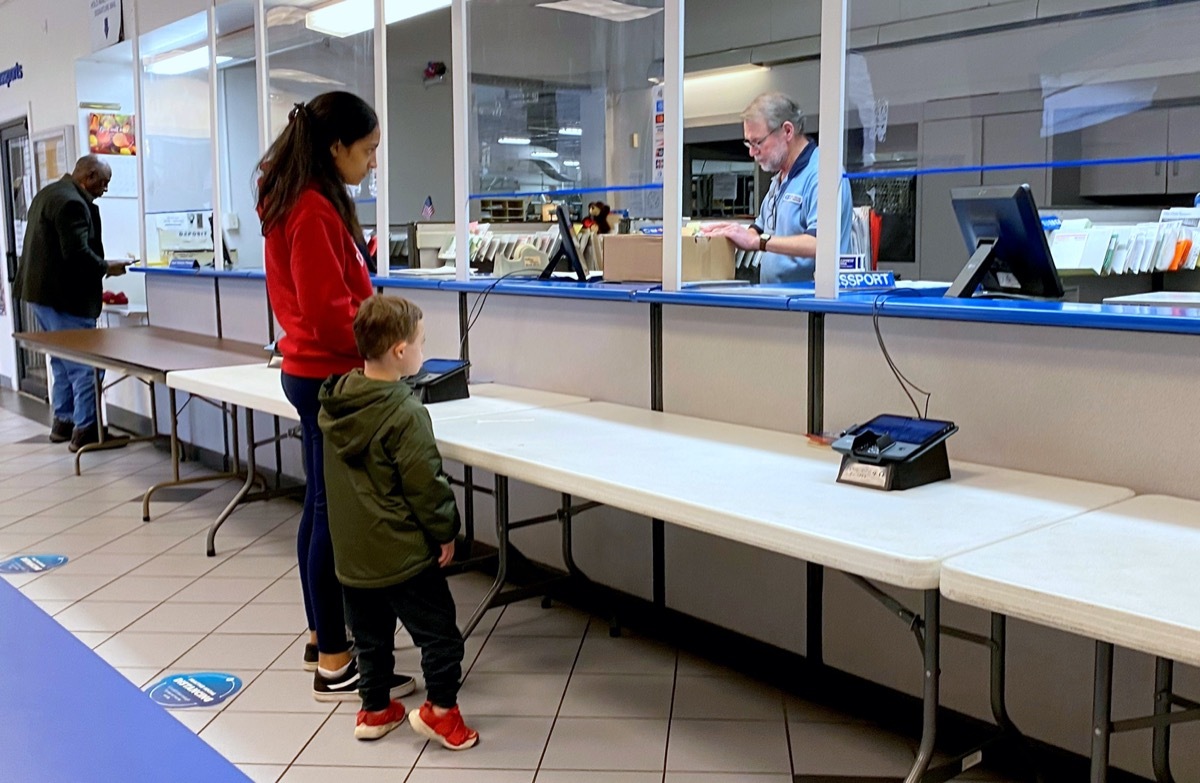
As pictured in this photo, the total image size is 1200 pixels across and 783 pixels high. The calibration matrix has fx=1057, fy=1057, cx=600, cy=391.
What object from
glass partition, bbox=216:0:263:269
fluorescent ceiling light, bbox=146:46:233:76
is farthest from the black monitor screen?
fluorescent ceiling light, bbox=146:46:233:76

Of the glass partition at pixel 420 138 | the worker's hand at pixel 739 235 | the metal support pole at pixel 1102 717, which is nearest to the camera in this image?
the metal support pole at pixel 1102 717

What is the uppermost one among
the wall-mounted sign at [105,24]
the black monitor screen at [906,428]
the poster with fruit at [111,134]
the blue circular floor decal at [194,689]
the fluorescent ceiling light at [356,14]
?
the wall-mounted sign at [105,24]

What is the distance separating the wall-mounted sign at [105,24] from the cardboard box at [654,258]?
4235mm

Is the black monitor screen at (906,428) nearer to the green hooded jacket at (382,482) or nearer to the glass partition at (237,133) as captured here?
the green hooded jacket at (382,482)

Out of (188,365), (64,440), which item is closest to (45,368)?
(64,440)

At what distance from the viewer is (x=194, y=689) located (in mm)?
2818

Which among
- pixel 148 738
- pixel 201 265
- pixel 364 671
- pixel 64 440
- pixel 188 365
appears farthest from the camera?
pixel 64 440

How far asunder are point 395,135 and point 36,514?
18.7 feet

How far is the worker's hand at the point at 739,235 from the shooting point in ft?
10.6

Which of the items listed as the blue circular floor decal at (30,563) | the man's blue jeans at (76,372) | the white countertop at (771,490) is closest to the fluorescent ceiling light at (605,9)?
the white countertop at (771,490)

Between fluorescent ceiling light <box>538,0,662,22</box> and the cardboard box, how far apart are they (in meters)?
0.82

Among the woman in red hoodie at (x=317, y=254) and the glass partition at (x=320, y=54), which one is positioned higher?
the glass partition at (x=320, y=54)

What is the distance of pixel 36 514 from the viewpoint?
4.71m

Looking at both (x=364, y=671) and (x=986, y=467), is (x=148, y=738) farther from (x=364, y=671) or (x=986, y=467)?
(x=986, y=467)
